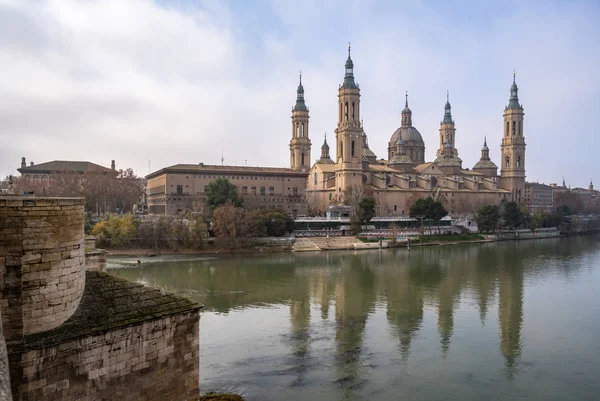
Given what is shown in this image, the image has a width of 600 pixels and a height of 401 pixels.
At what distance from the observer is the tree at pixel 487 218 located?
50469 mm

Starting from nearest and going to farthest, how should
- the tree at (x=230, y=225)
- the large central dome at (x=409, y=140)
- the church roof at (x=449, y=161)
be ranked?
the tree at (x=230, y=225) < the church roof at (x=449, y=161) < the large central dome at (x=409, y=140)

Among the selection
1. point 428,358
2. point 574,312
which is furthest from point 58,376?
point 574,312

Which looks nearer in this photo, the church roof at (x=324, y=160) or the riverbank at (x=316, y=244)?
the riverbank at (x=316, y=244)

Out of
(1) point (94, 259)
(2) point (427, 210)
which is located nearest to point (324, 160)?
A: (2) point (427, 210)

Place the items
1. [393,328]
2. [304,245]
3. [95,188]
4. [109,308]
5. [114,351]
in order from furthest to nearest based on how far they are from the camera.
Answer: [95,188], [304,245], [393,328], [109,308], [114,351]

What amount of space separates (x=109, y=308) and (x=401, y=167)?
5928 centimetres

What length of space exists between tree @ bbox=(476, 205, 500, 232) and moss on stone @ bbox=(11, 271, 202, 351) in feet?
152

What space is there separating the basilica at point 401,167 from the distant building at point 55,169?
2320 cm

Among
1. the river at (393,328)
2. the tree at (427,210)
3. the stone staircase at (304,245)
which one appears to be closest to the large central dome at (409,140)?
the tree at (427,210)

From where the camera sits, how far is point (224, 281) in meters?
25.2

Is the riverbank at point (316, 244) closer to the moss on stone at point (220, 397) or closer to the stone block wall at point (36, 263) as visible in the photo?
the moss on stone at point (220, 397)

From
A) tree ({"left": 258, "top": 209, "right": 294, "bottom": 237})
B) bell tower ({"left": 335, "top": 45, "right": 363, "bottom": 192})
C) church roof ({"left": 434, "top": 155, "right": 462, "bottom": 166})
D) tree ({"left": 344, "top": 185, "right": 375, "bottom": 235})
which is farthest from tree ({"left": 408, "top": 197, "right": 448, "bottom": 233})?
church roof ({"left": 434, "top": 155, "right": 462, "bottom": 166})

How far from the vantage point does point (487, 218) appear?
165ft

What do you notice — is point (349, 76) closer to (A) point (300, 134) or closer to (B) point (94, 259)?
(A) point (300, 134)
